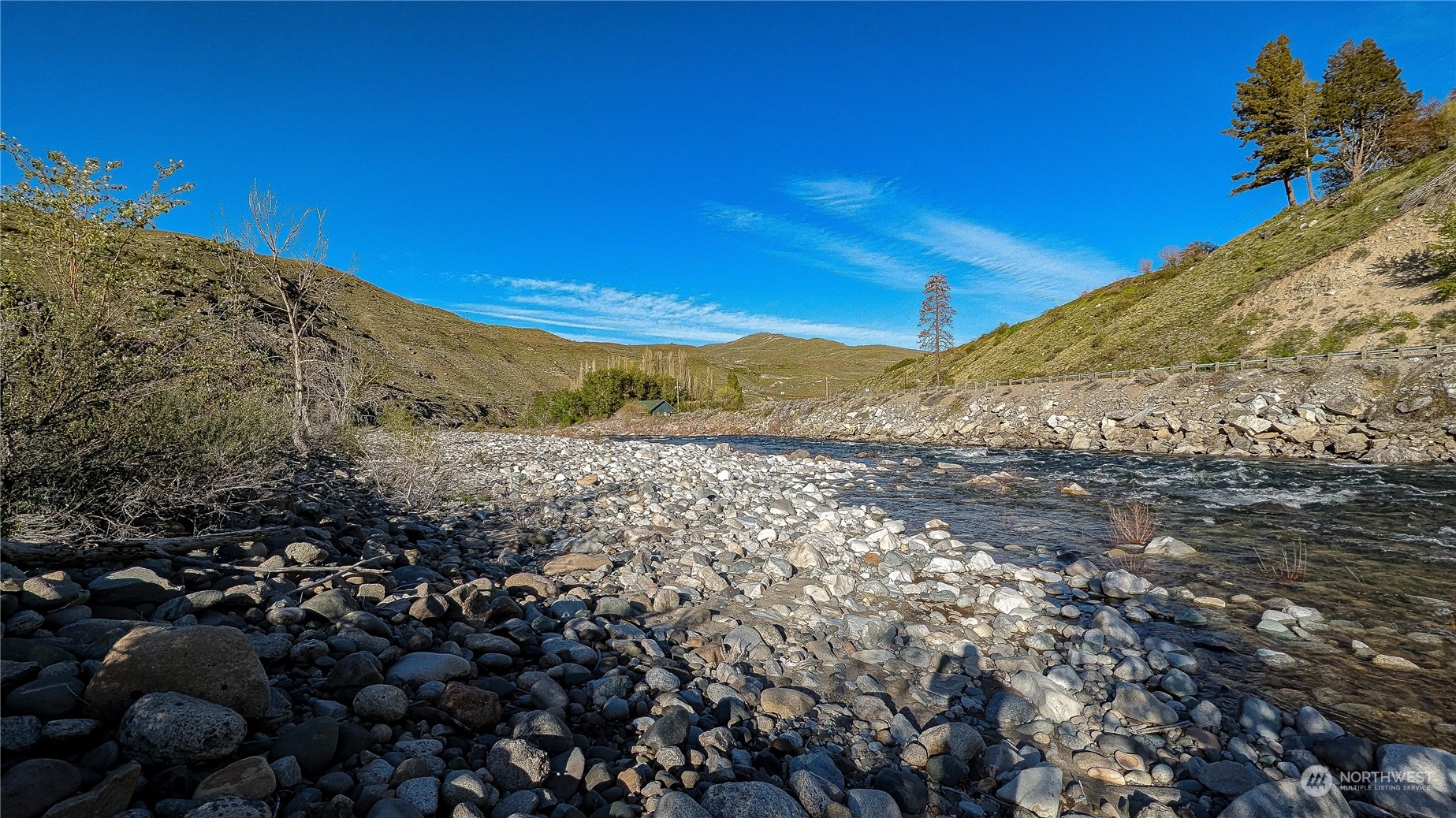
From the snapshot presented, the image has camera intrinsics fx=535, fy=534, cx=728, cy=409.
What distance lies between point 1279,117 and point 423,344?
325 feet

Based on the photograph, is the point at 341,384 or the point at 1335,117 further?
the point at 1335,117

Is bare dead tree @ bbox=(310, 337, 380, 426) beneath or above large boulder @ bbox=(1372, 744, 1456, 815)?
above

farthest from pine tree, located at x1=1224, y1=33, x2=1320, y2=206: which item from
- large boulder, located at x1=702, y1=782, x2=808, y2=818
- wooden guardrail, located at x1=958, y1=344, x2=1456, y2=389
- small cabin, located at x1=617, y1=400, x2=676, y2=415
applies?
large boulder, located at x1=702, y1=782, x2=808, y2=818

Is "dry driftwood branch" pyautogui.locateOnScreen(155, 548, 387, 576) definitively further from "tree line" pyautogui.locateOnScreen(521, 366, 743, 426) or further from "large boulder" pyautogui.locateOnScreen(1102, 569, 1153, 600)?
"tree line" pyautogui.locateOnScreen(521, 366, 743, 426)

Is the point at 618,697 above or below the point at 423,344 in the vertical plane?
below

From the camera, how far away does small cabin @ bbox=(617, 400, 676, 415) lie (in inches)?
2279

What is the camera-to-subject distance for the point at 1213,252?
47500mm

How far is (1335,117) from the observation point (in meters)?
44.5

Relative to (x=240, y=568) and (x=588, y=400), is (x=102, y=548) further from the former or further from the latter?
(x=588, y=400)

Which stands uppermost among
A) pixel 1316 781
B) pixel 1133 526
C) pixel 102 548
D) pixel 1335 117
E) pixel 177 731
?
pixel 1335 117

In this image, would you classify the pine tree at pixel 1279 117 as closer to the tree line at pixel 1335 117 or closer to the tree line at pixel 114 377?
the tree line at pixel 1335 117

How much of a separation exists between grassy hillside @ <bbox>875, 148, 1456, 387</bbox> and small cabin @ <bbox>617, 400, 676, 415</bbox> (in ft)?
102

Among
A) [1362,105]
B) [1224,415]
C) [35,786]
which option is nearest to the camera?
[35,786]

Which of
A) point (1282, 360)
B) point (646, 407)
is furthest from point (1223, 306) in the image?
point (646, 407)
